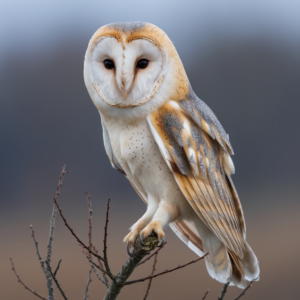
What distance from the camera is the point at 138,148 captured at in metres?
1.01

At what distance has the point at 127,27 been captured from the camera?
36.8 inches

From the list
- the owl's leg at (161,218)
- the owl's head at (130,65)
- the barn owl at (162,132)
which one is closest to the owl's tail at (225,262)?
the barn owl at (162,132)

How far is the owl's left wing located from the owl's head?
7 centimetres

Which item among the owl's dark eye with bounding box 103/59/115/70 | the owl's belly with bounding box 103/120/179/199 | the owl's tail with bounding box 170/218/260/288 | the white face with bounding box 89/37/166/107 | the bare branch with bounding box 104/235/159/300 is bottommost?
the owl's tail with bounding box 170/218/260/288

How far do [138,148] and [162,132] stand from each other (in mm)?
90

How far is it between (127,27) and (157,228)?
22.1 inches

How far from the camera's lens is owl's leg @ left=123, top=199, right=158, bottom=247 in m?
1.08

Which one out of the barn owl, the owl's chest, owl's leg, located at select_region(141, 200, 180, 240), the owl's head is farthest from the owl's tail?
the owl's head

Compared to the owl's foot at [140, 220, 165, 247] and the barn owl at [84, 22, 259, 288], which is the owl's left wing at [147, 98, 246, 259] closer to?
the barn owl at [84, 22, 259, 288]

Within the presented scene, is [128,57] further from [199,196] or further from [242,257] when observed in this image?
[242,257]

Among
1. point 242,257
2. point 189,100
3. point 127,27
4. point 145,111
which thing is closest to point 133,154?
point 145,111

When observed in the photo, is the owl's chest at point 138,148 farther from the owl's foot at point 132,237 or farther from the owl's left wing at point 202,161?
the owl's foot at point 132,237

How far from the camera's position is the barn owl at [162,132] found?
0.94m

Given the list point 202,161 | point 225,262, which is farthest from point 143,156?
point 225,262
